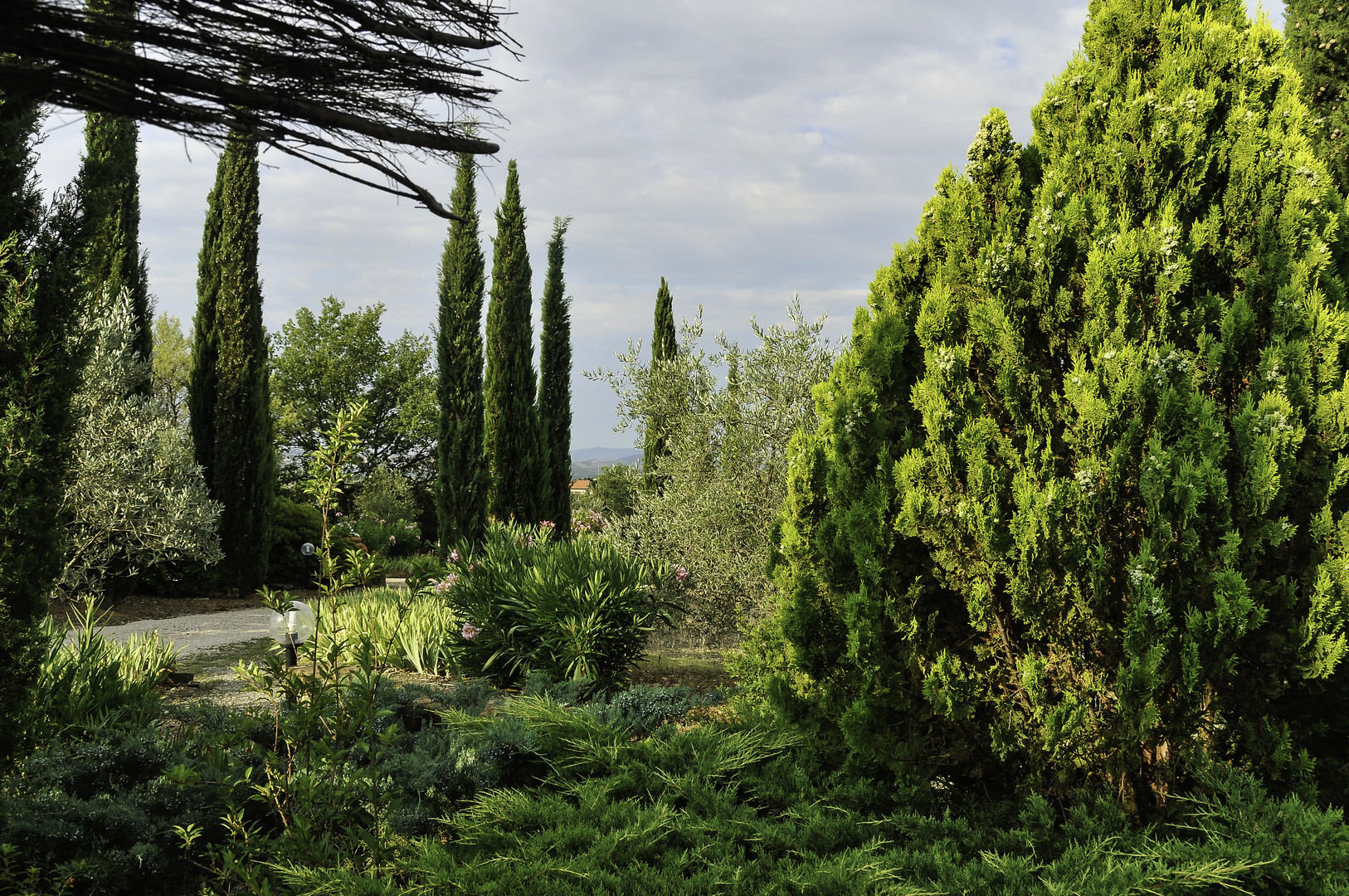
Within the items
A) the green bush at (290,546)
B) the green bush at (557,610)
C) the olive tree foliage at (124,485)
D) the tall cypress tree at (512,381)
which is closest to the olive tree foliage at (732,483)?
the green bush at (557,610)

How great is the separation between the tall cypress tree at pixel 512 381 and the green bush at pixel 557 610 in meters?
7.84

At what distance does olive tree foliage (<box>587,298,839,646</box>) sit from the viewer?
8.05 m

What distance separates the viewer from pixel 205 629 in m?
11.0

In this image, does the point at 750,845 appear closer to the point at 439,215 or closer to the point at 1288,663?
the point at 1288,663

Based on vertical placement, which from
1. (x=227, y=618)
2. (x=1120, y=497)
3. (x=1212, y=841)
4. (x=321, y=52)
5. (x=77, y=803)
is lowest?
(x=227, y=618)

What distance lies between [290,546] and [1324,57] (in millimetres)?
19816

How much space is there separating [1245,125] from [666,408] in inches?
321

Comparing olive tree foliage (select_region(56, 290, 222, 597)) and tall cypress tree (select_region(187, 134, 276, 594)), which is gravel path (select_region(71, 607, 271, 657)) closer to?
olive tree foliage (select_region(56, 290, 222, 597))

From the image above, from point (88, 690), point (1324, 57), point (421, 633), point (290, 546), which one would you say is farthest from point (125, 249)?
point (1324, 57)

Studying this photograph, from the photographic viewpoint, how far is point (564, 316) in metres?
18.1

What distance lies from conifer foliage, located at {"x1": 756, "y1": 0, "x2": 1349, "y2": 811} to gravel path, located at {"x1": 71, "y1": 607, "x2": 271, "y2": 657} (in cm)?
823

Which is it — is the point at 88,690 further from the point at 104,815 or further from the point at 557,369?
the point at 557,369

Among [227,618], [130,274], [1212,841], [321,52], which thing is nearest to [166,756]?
[321,52]

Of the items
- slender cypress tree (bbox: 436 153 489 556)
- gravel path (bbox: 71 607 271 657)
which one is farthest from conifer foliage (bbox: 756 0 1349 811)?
slender cypress tree (bbox: 436 153 489 556)
